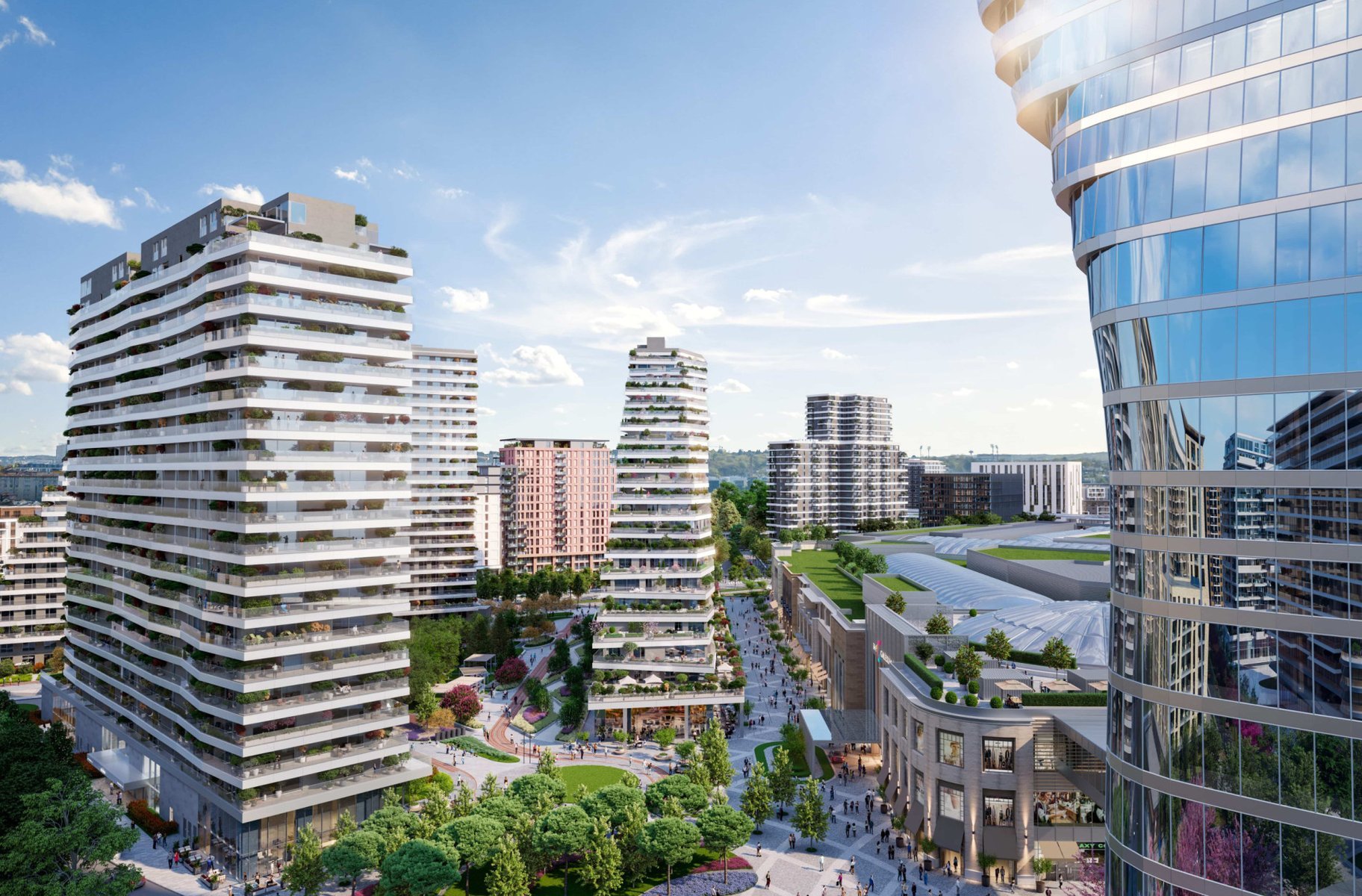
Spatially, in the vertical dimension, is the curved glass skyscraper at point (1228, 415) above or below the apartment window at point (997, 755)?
above

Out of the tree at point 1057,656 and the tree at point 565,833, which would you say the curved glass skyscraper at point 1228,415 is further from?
the tree at point 565,833

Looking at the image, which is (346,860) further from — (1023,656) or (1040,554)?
(1040,554)

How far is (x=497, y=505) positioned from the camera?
149125 millimetres

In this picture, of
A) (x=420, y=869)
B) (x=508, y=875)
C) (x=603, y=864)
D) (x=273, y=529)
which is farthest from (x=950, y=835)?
(x=273, y=529)

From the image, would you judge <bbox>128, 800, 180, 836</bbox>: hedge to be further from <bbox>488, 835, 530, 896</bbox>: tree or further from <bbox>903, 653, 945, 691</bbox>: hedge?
<bbox>903, 653, 945, 691</bbox>: hedge

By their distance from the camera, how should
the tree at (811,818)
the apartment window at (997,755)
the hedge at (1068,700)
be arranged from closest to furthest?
the hedge at (1068,700) < the apartment window at (997,755) < the tree at (811,818)

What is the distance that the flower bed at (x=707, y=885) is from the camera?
48719 millimetres

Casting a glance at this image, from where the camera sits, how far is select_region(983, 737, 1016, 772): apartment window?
48.4m

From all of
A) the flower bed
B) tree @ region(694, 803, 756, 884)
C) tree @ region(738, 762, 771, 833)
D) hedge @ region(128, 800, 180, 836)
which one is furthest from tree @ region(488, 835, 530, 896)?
hedge @ region(128, 800, 180, 836)

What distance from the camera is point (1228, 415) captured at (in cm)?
2731

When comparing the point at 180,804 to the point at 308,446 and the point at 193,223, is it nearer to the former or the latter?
the point at 308,446

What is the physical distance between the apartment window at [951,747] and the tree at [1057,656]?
9.82 metres

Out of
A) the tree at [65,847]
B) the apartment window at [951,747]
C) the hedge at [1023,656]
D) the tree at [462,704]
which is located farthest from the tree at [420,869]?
the hedge at [1023,656]

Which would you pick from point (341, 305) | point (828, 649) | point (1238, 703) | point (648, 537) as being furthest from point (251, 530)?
point (828, 649)
